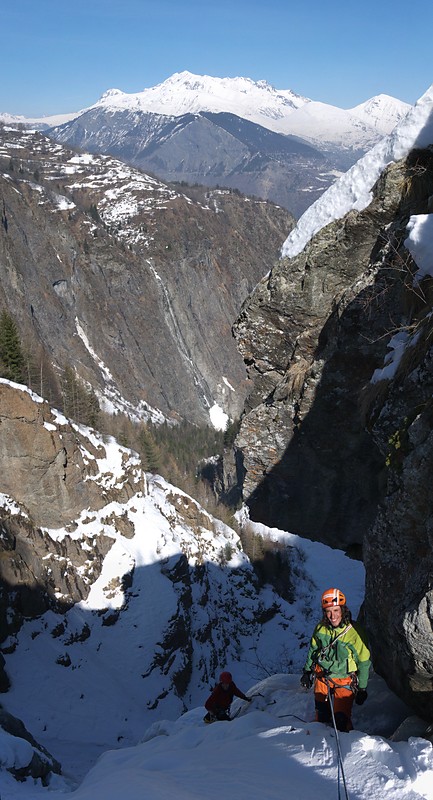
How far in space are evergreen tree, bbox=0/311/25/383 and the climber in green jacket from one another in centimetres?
4004

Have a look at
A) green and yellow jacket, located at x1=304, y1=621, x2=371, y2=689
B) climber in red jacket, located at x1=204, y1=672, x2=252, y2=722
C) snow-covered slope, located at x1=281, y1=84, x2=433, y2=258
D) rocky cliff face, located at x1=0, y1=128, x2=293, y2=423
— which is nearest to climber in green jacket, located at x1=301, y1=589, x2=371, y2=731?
green and yellow jacket, located at x1=304, y1=621, x2=371, y2=689

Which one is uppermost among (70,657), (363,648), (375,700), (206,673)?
(363,648)

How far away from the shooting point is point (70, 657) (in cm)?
3212

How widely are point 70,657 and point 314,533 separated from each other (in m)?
23.8

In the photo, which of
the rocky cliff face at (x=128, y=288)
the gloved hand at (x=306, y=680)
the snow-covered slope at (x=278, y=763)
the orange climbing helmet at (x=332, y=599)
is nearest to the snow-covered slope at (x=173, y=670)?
the snow-covered slope at (x=278, y=763)

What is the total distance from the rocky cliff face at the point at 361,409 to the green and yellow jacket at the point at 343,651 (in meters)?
0.60

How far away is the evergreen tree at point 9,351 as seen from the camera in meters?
43.2

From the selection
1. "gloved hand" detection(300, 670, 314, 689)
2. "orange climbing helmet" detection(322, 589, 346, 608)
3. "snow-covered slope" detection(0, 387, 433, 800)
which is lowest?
"snow-covered slope" detection(0, 387, 433, 800)

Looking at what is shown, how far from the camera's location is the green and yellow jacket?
7219 millimetres

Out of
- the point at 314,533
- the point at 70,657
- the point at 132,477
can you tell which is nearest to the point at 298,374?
the point at 314,533

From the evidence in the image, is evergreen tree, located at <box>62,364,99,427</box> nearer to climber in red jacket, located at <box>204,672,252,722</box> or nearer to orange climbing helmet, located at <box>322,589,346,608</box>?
climber in red jacket, located at <box>204,672,252,722</box>

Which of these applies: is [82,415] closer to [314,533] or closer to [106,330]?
[314,533]

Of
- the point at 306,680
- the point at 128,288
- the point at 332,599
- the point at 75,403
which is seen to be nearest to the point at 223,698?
the point at 306,680

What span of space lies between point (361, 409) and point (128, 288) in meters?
132
